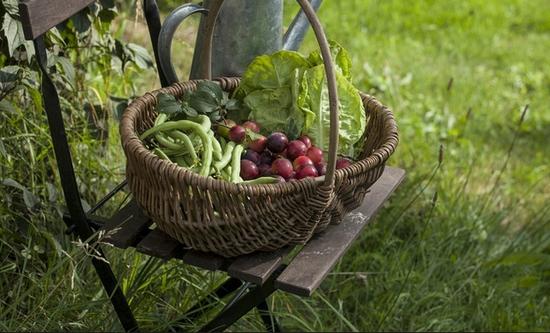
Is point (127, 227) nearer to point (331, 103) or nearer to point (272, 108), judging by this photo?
point (272, 108)

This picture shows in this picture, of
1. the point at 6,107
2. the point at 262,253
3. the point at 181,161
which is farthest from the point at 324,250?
the point at 6,107

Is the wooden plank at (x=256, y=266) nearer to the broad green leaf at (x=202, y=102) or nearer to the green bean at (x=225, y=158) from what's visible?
the green bean at (x=225, y=158)

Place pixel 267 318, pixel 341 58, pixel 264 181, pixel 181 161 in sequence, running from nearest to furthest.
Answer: pixel 264 181, pixel 181 161, pixel 341 58, pixel 267 318

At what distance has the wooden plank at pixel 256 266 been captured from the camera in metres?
1.75

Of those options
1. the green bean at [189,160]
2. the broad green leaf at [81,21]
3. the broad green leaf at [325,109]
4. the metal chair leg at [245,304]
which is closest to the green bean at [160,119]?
the green bean at [189,160]

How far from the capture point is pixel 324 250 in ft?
6.12

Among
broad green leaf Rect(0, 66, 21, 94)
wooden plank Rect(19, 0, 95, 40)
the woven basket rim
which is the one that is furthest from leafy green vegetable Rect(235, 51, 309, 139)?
broad green leaf Rect(0, 66, 21, 94)

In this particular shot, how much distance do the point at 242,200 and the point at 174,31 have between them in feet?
1.87

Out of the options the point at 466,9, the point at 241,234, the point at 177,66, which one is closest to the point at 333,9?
the point at 466,9

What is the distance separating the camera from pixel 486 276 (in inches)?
119

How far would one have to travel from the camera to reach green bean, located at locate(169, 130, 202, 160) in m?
1.81

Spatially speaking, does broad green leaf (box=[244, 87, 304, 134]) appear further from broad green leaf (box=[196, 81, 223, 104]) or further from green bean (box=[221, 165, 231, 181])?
green bean (box=[221, 165, 231, 181])

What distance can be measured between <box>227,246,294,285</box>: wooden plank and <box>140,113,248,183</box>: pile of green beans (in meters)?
0.17

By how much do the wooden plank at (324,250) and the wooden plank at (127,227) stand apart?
14.1 inches
